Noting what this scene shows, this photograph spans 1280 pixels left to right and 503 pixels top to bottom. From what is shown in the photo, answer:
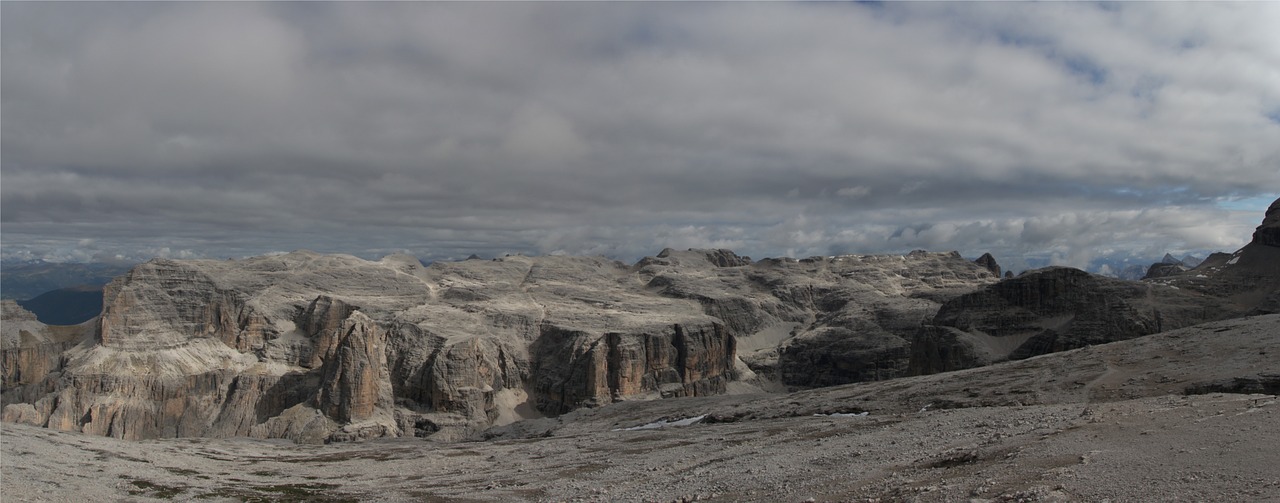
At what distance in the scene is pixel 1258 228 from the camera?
567 ft

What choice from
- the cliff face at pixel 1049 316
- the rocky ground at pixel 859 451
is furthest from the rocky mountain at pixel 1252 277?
the rocky ground at pixel 859 451

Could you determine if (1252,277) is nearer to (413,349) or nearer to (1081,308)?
(1081,308)

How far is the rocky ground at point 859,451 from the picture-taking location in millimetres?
30141

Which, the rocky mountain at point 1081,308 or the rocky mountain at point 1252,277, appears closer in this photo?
the rocky mountain at point 1081,308

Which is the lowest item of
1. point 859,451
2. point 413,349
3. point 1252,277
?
point 413,349

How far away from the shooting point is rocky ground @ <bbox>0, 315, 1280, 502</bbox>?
30141 mm

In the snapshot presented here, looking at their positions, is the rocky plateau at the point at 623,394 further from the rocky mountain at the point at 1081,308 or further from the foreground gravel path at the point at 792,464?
the rocky mountain at the point at 1081,308

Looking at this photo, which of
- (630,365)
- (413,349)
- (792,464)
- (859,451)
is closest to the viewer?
(792,464)

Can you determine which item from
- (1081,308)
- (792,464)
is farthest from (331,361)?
(1081,308)

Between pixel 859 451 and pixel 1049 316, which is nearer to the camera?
pixel 859 451

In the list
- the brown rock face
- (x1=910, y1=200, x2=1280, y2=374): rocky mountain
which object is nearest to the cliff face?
(x1=910, y1=200, x2=1280, y2=374): rocky mountain

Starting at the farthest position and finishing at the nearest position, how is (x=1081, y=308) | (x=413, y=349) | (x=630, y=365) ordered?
(x=630, y=365)
(x=413, y=349)
(x=1081, y=308)

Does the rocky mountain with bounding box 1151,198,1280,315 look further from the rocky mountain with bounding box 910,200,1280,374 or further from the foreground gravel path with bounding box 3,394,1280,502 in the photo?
the foreground gravel path with bounding box 3,394,1280,502

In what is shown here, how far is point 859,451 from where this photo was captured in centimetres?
4478
